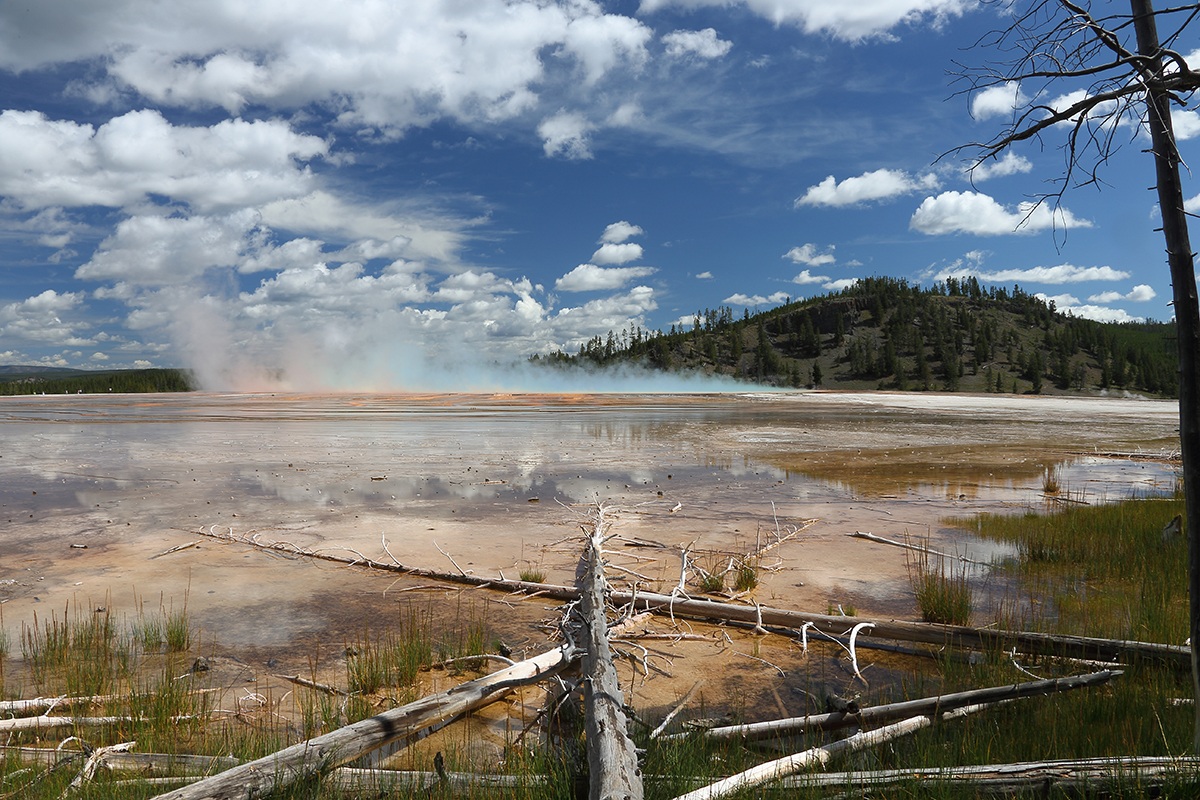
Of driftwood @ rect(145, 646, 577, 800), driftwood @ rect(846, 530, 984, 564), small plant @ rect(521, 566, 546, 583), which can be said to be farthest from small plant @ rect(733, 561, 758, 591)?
driftwood @ rect(145, 646, 577, 800)

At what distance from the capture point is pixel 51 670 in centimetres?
547

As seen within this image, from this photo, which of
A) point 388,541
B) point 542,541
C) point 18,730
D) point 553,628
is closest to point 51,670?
point 18,730

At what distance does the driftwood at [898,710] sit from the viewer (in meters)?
4.06

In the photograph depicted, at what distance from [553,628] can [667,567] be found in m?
2.58

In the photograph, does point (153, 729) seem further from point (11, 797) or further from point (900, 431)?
point (900, 431)

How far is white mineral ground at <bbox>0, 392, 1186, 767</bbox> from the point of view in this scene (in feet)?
20.3

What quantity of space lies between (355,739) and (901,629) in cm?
441

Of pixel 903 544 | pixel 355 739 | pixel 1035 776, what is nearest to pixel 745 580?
pixel 903 544

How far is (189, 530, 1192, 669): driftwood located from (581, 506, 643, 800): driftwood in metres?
1.73

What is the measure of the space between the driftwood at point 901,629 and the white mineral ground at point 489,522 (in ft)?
0.69

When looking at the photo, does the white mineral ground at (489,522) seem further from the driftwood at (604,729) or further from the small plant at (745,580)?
the driftwood at (604,729)

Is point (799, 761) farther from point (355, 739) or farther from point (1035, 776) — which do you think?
point (355, 739)

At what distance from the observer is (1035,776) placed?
10.9 ft

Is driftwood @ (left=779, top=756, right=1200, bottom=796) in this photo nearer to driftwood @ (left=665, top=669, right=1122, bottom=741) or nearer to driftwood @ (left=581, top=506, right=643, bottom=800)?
driftwood @ (left=665, top=669, right=1122, bottom=741)
